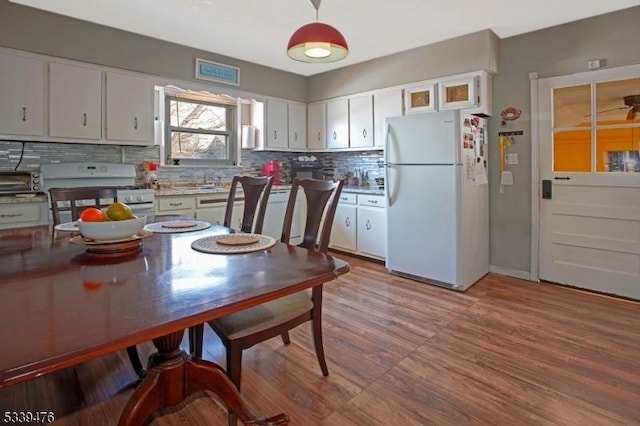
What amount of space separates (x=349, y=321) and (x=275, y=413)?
111 cm

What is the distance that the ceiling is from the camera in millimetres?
2988

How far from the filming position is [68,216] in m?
3.26

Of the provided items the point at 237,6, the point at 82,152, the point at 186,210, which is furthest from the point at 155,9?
the point at 186,210

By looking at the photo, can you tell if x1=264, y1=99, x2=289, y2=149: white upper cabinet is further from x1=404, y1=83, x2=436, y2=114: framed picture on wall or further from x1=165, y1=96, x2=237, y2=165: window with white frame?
x1=404, y1=83, x2=436, y2=114: framed picture on wall

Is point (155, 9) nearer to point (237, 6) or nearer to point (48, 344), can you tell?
point (237, 6)

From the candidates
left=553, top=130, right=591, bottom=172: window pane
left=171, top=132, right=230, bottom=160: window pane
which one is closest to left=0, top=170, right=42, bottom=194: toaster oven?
left=171, top=132, right=230, bottom=160: window pane

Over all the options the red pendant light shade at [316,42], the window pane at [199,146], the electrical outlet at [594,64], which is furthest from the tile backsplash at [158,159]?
the red pendant light shade at [316,42]

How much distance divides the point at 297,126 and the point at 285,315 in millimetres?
3901

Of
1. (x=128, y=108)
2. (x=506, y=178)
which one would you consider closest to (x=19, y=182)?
(x=128, y=108)

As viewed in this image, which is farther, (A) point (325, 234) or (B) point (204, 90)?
(B) point (204, 90)

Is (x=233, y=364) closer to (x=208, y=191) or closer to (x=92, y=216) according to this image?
(x=92, y=216)

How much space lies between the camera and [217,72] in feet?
14.2

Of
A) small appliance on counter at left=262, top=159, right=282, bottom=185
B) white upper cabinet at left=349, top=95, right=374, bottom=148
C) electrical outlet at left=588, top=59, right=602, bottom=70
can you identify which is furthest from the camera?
small appliance on counter at left=262, top=159, right=282, bottom=185

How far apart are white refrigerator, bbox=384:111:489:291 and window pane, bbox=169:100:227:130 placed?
2347 mm
